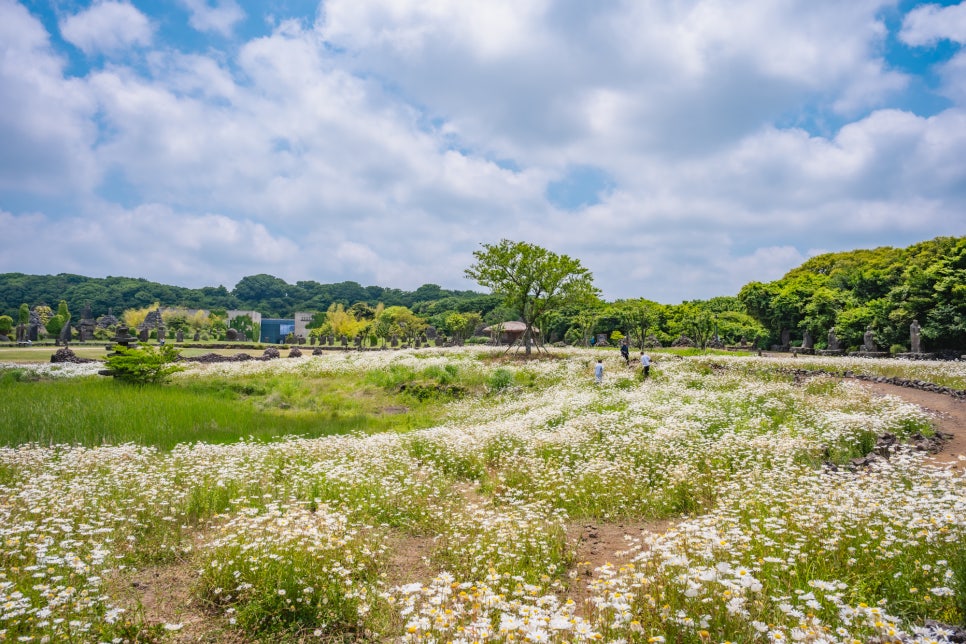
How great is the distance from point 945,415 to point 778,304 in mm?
39911

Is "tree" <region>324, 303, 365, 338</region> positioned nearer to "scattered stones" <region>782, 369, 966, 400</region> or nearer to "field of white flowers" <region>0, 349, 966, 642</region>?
"scattered stones" <region>782, 369, 966, 400</region>

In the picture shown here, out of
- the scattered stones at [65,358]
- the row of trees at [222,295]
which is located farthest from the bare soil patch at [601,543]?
the row of trees at [222,295]

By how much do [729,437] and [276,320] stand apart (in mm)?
134050

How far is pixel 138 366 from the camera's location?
21312 millimetres

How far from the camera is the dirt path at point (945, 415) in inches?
318

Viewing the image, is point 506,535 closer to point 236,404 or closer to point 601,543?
point 601,543

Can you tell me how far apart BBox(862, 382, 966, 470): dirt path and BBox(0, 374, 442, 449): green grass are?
1276 centimetres

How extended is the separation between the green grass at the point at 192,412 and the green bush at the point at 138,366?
2.43 ft

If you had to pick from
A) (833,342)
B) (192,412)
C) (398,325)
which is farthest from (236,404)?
(398,325)

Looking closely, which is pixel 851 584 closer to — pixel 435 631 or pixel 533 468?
pixel 435 631

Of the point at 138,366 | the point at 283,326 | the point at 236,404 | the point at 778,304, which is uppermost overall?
the point at 778,304

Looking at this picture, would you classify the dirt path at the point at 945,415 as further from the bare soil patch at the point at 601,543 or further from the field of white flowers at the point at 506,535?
the bare soil patch at the point at 601,543

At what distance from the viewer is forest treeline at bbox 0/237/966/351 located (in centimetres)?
2933

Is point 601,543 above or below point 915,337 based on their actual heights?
below
